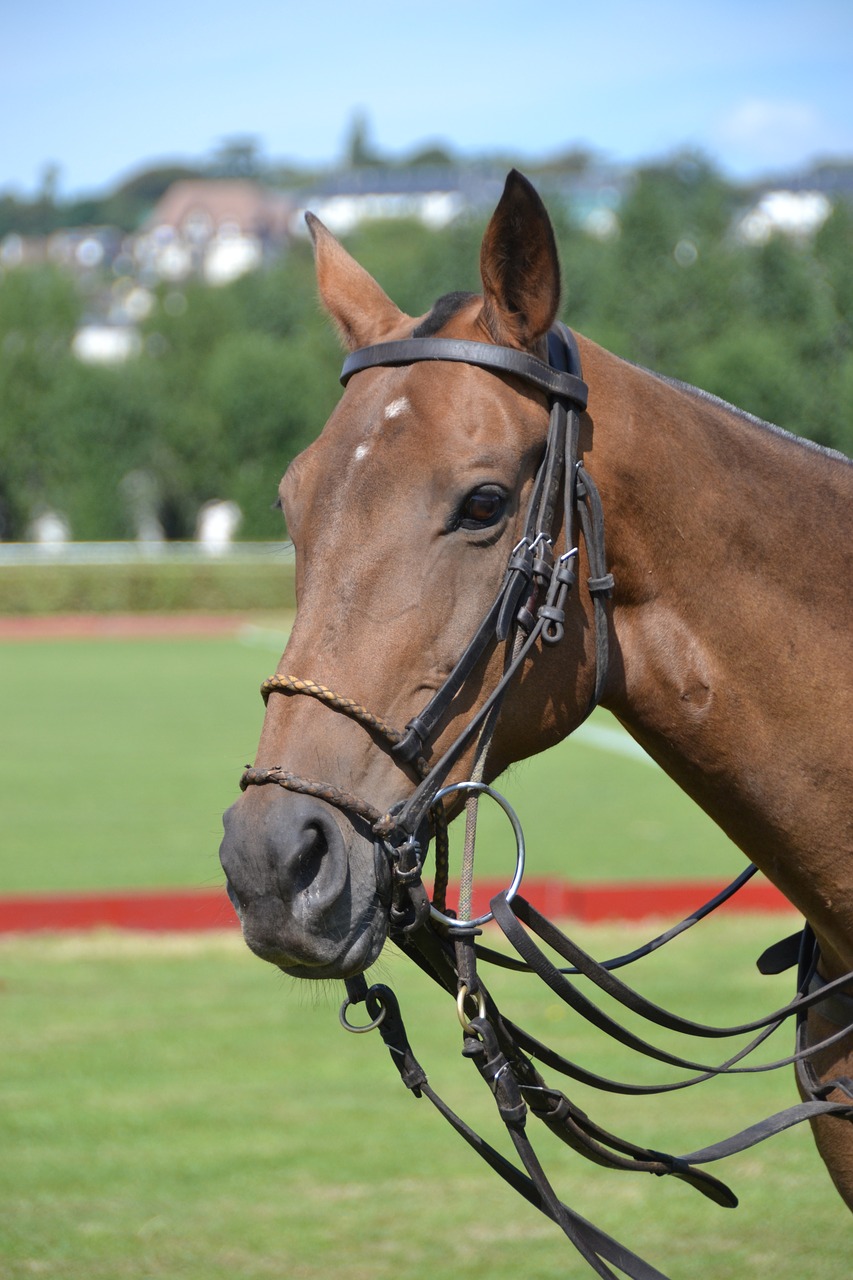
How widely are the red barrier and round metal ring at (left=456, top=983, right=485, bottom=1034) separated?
5762 millimetres

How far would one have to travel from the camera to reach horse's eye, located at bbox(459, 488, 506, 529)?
2213mm

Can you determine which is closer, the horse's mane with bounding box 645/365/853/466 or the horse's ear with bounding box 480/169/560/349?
the horse's ear with bounding box 480/169/560/349

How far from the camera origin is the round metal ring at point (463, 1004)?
7.38ft

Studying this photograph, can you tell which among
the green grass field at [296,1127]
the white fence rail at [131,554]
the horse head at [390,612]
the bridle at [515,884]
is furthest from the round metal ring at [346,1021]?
the white fence rail at [131,554]

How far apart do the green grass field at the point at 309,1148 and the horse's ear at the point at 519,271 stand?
1.79 metres

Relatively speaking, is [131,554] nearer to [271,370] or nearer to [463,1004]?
[271,370]

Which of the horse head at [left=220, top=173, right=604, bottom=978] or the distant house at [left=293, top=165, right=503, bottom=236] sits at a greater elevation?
the horse head at [left=220, top=173, right=604, bottom=978]

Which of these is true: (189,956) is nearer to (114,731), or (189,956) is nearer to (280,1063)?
(280,1063)

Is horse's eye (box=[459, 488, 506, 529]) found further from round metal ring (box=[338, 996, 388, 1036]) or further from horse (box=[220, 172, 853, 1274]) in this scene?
round metal ring (box=[338, 996, 388, 1036])

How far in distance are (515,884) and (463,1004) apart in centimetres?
21

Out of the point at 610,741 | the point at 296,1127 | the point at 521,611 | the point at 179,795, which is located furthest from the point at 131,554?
the point at 521,611

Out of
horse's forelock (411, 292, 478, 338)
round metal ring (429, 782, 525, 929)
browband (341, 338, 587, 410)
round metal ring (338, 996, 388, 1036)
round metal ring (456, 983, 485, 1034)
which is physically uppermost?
horse's forelock (411, 292, 478, 338)

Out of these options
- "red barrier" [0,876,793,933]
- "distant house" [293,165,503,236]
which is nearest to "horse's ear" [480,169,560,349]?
"red barrier" [0,876,793,933]

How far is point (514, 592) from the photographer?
2215 mm
